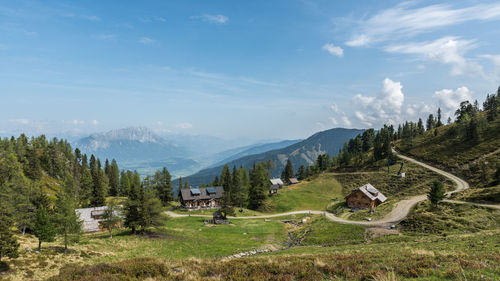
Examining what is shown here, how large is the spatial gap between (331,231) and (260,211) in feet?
148

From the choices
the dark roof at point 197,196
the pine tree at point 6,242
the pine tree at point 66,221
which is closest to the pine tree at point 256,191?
the dark roof at point 197,196

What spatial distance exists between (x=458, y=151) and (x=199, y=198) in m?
115

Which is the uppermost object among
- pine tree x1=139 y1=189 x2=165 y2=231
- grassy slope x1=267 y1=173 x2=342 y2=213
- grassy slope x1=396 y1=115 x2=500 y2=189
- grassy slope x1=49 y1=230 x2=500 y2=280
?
grassy slope x1=396 y1=115 x2=500 y2=189

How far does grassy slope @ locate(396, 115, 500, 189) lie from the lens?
86438 millimetres

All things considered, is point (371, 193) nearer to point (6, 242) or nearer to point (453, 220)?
point (453, 220)

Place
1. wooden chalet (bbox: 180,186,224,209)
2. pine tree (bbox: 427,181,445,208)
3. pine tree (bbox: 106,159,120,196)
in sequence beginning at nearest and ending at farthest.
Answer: pine tree (bbox: 427,181,445,208), wooden chalet (bbox: 180,186,224,209), pine tree (bbox: 106,159,120,196)

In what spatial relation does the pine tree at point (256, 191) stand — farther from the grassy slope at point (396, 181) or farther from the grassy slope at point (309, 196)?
the grassy slope at point (396, 181)

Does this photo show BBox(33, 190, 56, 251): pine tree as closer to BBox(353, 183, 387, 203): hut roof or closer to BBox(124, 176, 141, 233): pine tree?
BBox(124, 176, 141, 233): pine tree

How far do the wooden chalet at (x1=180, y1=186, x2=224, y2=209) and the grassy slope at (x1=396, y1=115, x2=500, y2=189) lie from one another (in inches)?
3679

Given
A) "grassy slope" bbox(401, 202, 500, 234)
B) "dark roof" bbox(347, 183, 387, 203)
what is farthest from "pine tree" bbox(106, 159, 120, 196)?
"grassy slope" bbox(401, 202, 500, 234)

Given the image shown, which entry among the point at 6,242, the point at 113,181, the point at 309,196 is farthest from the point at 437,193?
the point at 113,181

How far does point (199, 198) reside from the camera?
101938 millimetres

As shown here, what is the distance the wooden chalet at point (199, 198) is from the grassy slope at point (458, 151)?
93450 mm

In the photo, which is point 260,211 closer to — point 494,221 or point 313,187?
point 313,187
